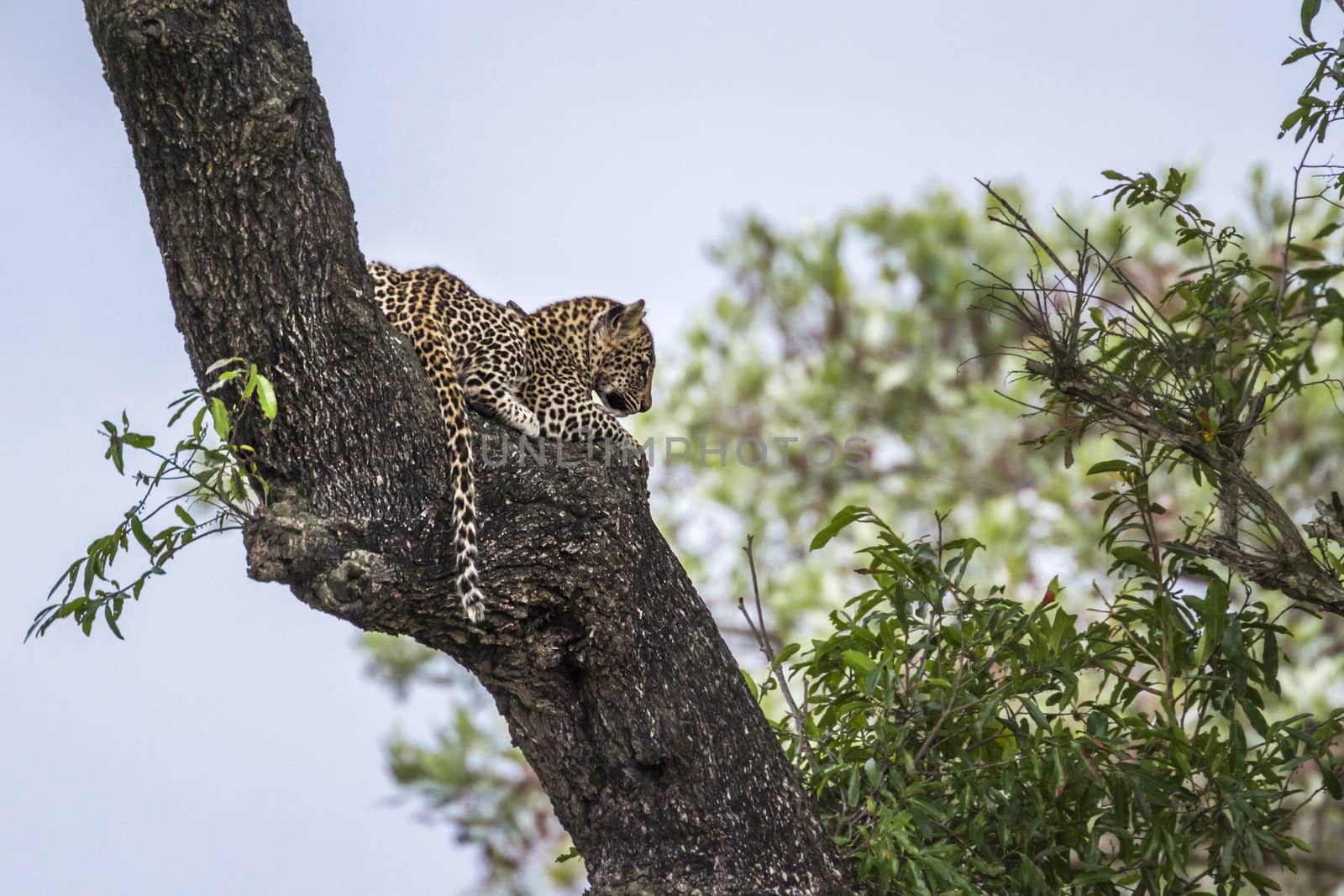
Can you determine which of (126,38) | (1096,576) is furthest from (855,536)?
(126,38)

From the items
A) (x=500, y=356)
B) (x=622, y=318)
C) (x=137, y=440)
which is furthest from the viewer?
(x=622, y=318)

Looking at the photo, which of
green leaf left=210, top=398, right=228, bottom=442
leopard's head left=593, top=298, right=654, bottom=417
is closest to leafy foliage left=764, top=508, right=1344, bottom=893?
green leaf left=210, top=398, right=228, bottom=442

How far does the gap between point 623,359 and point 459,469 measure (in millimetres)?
2495

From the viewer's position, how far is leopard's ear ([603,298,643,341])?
565 cm

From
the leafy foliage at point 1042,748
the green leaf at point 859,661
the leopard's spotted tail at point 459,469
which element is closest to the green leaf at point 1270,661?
the leafy foliage at point 1042,748

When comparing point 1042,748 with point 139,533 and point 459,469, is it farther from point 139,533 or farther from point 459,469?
point 139,533

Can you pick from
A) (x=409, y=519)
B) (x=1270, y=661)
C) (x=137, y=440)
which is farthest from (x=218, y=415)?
(x=1270, y=661)

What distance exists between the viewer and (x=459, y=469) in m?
3.33

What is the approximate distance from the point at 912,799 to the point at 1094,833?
48 cm

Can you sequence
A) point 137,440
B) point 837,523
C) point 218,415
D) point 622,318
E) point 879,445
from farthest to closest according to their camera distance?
point 879,445 → point 622,318 → point 837,523 → point 137,440 → point 218,415

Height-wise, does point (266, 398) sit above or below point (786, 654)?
above

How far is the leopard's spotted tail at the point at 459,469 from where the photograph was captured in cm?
320

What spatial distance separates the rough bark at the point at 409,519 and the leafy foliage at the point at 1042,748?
0.32m

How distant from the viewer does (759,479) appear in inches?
459
